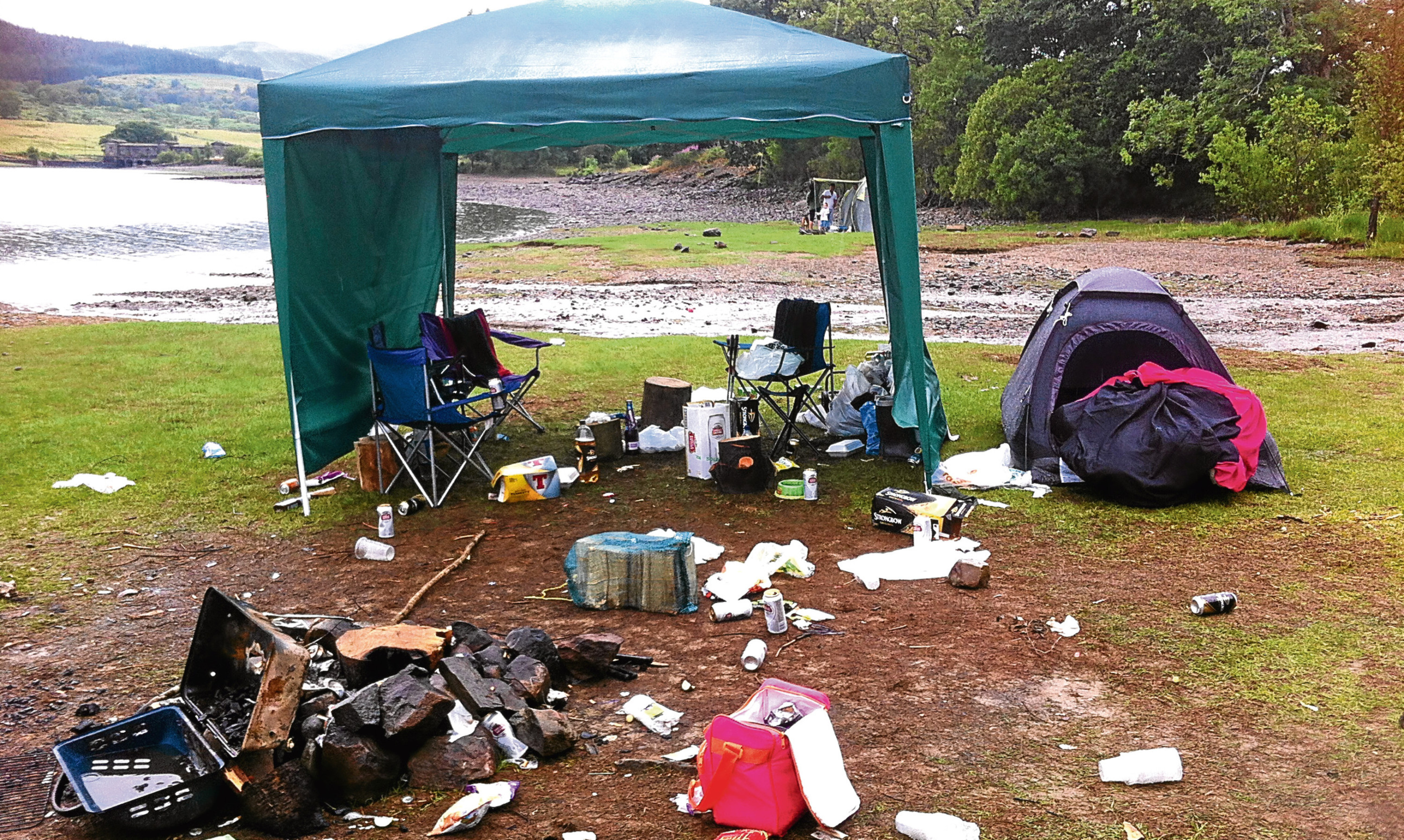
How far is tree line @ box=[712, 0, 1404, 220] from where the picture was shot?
888 inches

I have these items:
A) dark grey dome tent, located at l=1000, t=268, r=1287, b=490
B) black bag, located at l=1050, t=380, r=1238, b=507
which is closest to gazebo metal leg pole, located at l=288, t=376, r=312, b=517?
dark grey dome tent, located at l=1000, t=268, r=1287, b=490

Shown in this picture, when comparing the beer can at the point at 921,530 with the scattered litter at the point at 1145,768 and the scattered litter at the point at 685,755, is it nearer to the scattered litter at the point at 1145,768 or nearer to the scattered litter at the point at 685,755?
the scattered litter at the point at 1145,768

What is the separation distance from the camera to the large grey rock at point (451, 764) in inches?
128

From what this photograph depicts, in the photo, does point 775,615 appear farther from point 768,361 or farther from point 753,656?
point 768,361

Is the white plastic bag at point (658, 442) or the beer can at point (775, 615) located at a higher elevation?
the white plastic bag at point (658, 442)

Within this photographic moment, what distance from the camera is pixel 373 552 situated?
5395 mm

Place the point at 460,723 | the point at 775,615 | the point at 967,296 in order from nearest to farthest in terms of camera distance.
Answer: the point at 460,723 → the point at 775,615 → the point at 967,296

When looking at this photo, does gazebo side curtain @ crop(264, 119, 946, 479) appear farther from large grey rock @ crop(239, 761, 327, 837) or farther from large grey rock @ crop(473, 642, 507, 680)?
large grey rock @ crop(239, 761, 327, 837)

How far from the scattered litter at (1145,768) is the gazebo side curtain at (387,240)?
115 inches

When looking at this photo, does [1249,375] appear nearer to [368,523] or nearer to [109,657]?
[368,523]

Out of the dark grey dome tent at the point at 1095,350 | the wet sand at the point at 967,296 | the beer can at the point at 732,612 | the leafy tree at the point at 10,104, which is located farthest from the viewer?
the leafy tree at the point at 10,104

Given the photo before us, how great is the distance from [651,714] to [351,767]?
105 centimetres

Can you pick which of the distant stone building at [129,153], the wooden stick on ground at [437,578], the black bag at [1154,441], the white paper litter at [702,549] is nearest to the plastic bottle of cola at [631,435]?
the wooden stick on ground at [437,578]

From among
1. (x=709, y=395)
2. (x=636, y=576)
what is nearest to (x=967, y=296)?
(x=709, y=395)
